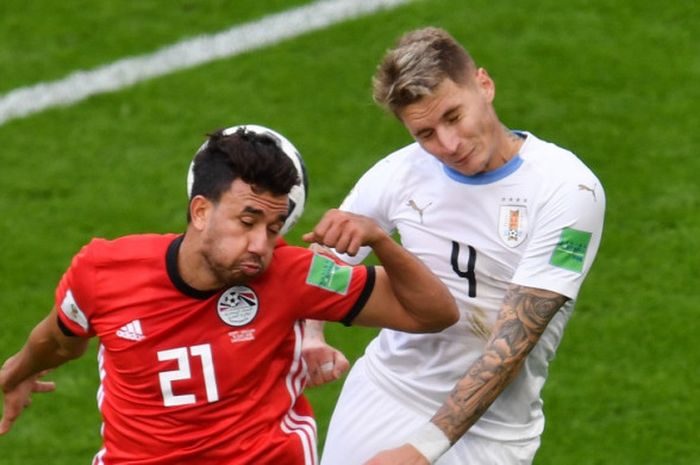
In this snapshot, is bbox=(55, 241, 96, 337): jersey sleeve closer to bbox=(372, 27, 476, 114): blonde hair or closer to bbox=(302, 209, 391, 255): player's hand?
bbox=(302, 209, 391, 255): player's hand

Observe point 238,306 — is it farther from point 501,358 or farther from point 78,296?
point 501,358

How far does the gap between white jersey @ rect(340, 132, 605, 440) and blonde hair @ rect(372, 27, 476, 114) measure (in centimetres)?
35

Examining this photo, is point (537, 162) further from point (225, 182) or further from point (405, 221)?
point (225, 182)

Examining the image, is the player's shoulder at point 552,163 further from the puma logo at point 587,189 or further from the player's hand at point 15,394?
the player's hand at point 15,394

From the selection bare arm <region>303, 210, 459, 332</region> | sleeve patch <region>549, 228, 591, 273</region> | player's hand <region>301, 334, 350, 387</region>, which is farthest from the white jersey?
player's hand <region>301, 334, 350, 387</region>

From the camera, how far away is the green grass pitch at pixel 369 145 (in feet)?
27.5

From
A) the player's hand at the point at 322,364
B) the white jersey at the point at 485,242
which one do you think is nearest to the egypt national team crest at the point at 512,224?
the white jersey at the point at 485,242

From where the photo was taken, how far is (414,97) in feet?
19.0

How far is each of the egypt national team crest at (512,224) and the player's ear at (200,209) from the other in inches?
41.7

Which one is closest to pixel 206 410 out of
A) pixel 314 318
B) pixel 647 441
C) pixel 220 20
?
pixel 314 318

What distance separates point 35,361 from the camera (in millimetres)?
6004

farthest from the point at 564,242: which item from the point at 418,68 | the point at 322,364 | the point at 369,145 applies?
the point at 369,145

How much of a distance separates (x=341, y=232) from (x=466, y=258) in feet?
2.82

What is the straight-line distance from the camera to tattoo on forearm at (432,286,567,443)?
5723 millimetres
